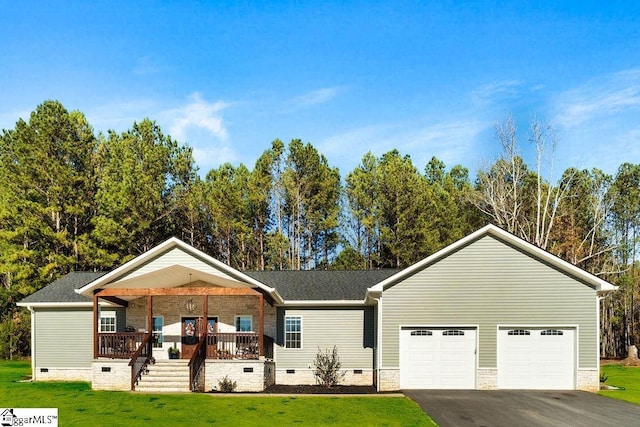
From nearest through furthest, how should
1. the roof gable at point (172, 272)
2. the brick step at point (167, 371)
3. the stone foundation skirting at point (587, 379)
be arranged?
the stone foundation skirting at point (587, 379) < the brick step at point (167, 371) < the roof gable at point (172, 272)

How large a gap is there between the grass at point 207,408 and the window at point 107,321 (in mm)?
3402

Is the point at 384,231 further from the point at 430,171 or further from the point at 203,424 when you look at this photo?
the point at 203,424

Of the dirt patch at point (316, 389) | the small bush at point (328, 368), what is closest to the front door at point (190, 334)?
the dirt patch at point (316, 389)

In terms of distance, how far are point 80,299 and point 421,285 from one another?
13.1m

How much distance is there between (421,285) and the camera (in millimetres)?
19172

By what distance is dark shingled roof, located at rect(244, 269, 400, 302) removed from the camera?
863 inches

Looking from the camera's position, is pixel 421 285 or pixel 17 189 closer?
pixel 421 285

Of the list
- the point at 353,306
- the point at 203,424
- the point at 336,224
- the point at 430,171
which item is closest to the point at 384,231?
the point at 336,224

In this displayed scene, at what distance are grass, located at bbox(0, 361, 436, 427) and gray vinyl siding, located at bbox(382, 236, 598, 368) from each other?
3321 mm

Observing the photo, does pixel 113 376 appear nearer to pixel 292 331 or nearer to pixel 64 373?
pixel 64 373

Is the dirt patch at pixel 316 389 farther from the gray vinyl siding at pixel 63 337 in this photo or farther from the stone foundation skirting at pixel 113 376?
the gray vinyl siding at pixel 63 337

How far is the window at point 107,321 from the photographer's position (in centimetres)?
2227

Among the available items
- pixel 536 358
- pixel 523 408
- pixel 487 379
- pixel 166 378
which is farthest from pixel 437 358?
pixel 166 378

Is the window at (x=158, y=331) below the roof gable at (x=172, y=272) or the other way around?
below
